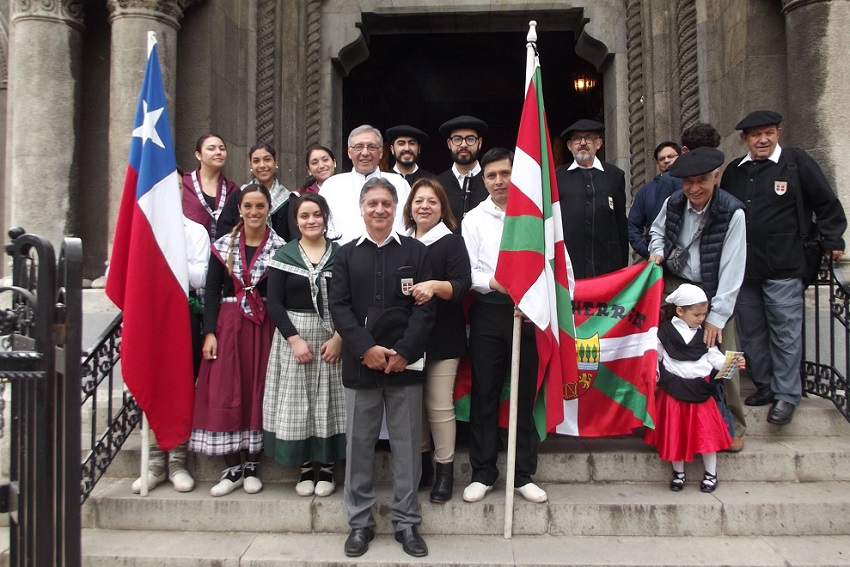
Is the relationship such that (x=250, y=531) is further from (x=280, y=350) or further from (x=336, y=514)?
(x=280, y=350)

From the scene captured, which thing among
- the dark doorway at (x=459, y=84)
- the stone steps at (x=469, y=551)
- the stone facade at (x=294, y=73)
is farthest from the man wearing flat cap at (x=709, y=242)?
the dark doorway at (x=459, y=84)

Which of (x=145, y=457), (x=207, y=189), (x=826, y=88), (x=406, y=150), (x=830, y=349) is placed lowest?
(x=145, y=457)

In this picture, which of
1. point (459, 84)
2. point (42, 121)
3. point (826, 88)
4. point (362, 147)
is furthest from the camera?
point (459, 84)

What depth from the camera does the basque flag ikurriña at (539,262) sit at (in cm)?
398

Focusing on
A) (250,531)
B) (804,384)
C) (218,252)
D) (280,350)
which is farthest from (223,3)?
(804,384)

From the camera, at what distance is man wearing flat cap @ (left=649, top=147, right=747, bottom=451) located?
173 inches

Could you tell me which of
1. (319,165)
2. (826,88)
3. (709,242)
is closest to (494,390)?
(709,242)

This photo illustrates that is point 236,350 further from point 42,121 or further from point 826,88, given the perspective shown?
point 826,88

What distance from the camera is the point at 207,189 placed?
500 centimetres

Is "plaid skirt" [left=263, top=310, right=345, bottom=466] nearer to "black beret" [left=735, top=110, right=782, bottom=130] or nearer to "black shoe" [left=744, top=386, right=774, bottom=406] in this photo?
"black shoe" [left=744, top=386, right=774, bottom=406]

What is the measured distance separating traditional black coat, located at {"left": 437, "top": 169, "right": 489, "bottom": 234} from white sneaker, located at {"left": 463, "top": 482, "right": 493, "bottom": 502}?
1918 millimetres

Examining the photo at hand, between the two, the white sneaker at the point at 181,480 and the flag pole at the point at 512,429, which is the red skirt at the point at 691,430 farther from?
the white sneaker at the point at 181,480

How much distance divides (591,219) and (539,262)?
1191 millimetres

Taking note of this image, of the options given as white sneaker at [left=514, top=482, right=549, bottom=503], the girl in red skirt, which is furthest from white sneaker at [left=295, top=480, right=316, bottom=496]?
the girl in red skirt
